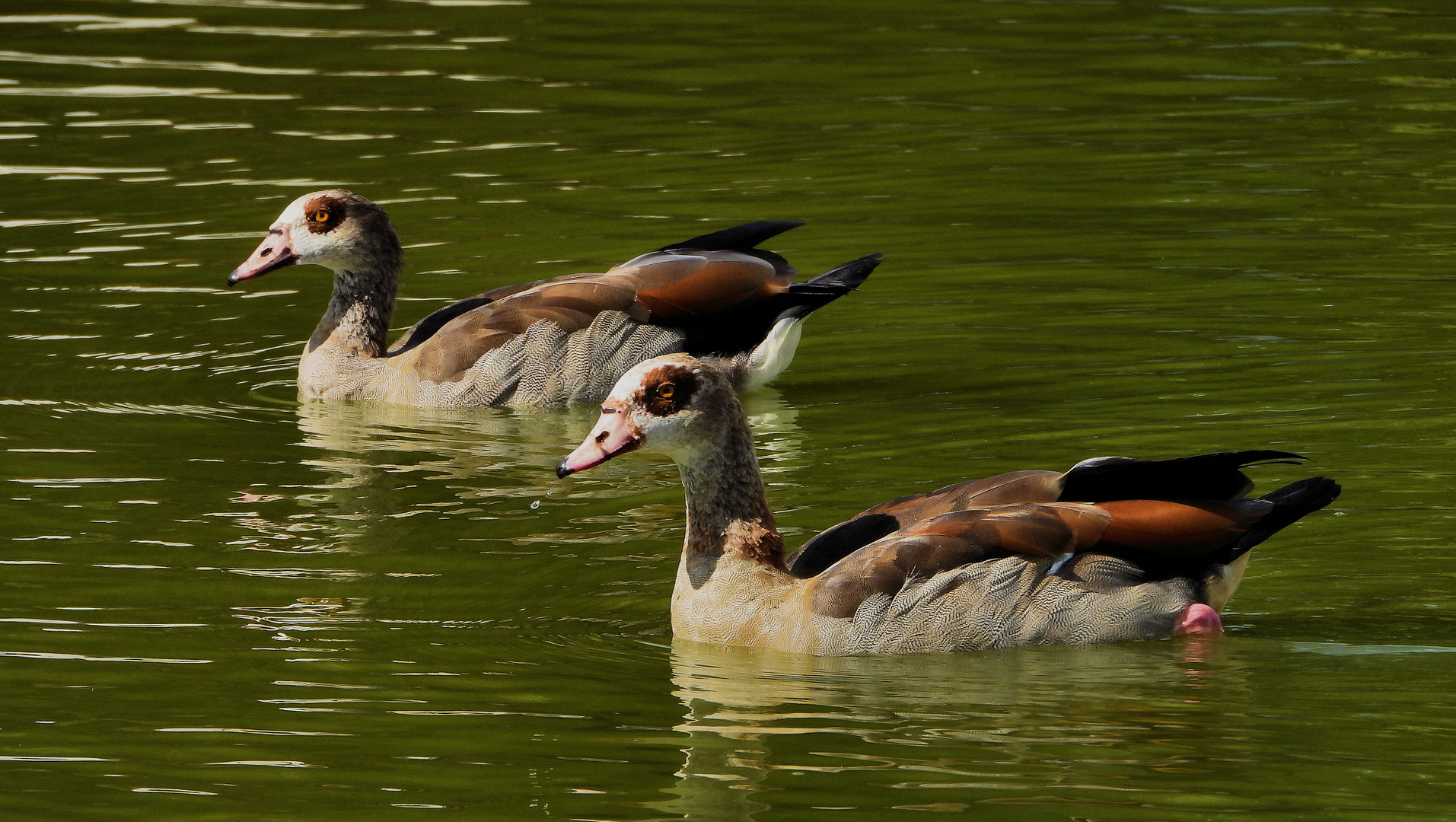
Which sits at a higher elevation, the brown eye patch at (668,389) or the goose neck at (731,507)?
the brown eye patch at (668,389)

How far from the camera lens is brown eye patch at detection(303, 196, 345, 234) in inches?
592

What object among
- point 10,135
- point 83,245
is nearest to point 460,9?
point 10,135

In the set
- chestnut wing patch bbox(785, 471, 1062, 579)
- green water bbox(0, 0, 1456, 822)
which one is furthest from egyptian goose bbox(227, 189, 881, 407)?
chestnut wing patch bbox(785, 471, 1062, 579)

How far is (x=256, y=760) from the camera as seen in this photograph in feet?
26.2

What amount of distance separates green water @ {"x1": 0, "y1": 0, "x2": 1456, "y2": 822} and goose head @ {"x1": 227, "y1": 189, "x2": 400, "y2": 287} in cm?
71

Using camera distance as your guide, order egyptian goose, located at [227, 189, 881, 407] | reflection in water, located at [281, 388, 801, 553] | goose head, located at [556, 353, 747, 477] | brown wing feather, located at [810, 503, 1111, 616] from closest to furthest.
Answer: brown wing feather, located at [810, 503, 1111, 616] → goose head, located at [556, 353, 747, 477] → reflection in water, located at [281, 388, 801, 553] → egyptian goose, located at [227, 189, 881, 407]

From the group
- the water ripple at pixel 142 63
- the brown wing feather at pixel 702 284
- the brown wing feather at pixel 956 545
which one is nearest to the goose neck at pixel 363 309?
the brown wing feather at pixel 702 284

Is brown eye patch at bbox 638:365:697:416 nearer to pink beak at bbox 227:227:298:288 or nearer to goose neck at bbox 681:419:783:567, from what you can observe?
goose neck at bbox 681:419:783:567

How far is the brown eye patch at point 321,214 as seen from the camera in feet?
49.3

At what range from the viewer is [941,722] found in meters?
8.20

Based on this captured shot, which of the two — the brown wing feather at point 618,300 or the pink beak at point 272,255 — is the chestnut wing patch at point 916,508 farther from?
the pink beak at point 272,255

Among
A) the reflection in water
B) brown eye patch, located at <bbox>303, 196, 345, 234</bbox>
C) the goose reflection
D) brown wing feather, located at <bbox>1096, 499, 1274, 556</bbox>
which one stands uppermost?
brown eye patch, located at <bbox>303, 196, 345, 234</bbox>

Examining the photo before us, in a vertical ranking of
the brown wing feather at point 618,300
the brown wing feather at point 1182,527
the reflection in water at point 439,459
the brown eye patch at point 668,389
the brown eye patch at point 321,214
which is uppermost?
the brown eye patch at point 668,389

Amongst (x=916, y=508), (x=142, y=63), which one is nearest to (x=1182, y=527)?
(x=916, y=508)
